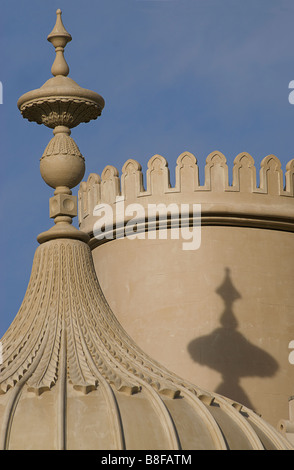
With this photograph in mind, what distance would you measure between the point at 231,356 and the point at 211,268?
1.59 metres

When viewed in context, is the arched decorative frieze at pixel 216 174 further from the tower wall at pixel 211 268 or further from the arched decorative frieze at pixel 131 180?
the arched decorative frieze at pixel 131 180

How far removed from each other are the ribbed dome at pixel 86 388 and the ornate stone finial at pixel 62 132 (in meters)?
0.40

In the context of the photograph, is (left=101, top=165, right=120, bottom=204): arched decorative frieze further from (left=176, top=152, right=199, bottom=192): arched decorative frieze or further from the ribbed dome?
Result: the ribbed dome

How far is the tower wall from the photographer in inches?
1249

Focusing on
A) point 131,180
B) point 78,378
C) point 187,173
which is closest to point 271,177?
point 187,173

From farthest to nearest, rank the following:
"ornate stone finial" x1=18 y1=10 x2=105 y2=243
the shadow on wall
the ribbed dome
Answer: the shadow on wall
"ornate stone finial" x1=18 y1=10 x2=105 y2=243
the ribbed dome

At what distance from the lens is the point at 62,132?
981 inches

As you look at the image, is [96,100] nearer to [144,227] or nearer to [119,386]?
[119,386]

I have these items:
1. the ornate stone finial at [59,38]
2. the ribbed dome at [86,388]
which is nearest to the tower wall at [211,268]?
the ornate stone finial at [59,38]

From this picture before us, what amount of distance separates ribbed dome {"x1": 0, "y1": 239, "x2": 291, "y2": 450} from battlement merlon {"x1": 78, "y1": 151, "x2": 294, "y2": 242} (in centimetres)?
812

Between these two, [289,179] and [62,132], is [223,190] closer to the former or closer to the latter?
[289,179]

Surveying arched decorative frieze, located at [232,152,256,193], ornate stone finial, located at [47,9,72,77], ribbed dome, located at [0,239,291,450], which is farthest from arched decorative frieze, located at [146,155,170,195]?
ribbed dome, located at [0,239,291,450]

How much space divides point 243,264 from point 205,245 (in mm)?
701

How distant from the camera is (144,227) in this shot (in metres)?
32.8
